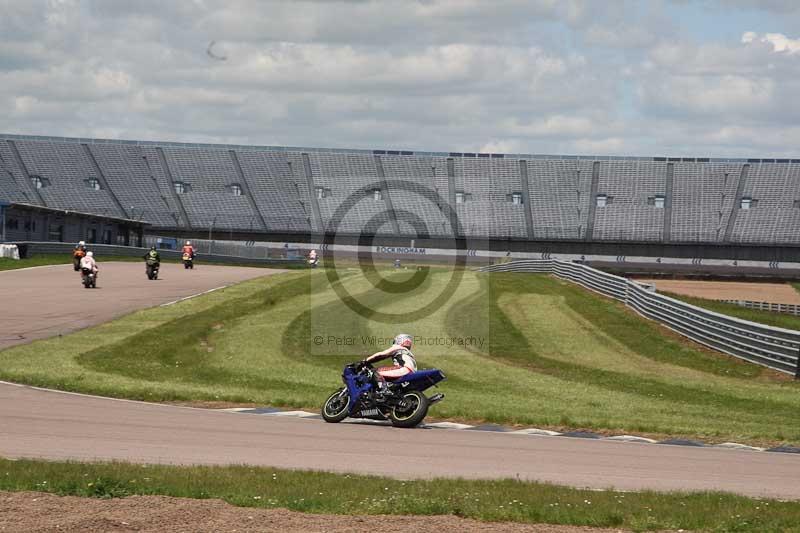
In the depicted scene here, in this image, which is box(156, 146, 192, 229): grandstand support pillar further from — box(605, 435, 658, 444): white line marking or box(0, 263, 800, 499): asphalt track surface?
box(605, 435, 658, 444): white line marking

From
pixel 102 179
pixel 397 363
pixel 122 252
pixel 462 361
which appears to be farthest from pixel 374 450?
pixel 102 179

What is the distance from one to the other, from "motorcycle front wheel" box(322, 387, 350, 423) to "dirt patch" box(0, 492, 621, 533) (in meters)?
6.83

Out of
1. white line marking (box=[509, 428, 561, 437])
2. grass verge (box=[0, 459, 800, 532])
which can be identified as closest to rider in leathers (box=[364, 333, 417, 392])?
white line marking (box=[509, 428, 561, 437])

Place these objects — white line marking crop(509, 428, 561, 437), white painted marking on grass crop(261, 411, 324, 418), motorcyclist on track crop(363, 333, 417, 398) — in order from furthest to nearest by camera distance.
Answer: white painted marking on grass crop(261, 411, 324, 418), motorcyclist on track crop(363, 333, 417, 398), white line marking crop(509, 428, 561, 437)

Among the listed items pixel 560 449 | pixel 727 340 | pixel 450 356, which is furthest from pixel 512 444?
pixel 727 340

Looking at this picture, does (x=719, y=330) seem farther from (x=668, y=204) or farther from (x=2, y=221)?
(x=668, y=204)

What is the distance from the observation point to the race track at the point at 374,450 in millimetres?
11979

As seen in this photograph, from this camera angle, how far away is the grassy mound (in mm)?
18469

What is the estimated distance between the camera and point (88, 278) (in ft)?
135

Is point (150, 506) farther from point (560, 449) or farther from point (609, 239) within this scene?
point (609, 239)

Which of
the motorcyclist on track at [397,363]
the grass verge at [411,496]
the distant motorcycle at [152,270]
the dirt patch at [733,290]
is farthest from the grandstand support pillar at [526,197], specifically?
the grass verge at [411,496]

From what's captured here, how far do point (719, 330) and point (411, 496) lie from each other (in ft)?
68.1

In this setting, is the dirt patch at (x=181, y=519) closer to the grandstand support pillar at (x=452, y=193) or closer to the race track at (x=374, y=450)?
the race track at (x=374, y=450)

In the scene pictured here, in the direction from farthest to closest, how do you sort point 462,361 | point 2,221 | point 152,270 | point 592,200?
point 592,200, point 2,221, point 152,270, point 462,361
